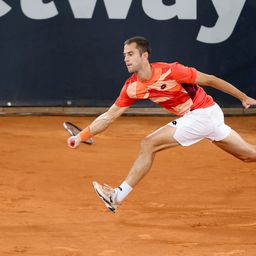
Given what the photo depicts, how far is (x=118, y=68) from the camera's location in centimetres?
1248

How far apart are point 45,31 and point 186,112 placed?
5.50 m

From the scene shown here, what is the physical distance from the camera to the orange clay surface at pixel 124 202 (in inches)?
267

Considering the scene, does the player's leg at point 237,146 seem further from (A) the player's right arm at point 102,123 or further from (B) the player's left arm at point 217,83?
(A) the player's right arm at point 102,123

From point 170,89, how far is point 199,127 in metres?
0.43

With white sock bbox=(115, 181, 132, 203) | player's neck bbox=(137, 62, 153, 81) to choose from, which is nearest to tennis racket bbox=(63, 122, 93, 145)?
white sock bbox=(115, 181, 132, 203)

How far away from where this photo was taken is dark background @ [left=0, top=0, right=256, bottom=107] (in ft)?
40.4

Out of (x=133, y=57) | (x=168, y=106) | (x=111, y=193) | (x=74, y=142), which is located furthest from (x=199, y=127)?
(x=74, y=142)

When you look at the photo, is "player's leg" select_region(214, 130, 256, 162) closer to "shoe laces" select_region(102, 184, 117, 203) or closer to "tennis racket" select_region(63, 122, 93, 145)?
"shoe laces" select_region(102, 184, 117, 203)

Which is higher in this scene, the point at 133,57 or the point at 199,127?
the point at 133,57

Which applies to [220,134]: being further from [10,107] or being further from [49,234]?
[10,107]

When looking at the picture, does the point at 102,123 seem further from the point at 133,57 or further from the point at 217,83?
the point at 217,83

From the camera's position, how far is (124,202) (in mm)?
8109

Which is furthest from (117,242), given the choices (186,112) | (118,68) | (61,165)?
(118,68)

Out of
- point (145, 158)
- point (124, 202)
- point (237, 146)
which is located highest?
point (237, 146)
